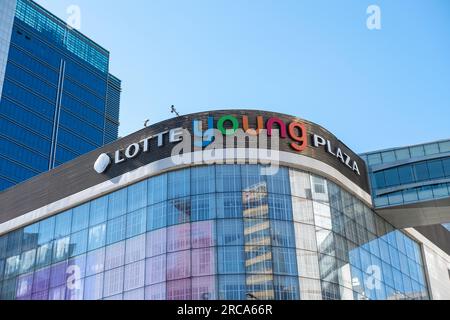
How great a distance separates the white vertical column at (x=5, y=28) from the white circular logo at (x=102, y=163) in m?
109

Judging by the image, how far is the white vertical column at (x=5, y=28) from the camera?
495 feet

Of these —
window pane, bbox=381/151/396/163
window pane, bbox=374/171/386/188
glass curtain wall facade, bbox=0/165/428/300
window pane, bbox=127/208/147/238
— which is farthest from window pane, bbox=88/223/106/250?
window pane, bbox=381/151/396/163

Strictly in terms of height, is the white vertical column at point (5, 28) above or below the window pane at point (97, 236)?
above

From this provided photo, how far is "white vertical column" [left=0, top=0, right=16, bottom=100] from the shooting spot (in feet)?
495

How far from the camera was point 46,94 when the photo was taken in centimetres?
16188

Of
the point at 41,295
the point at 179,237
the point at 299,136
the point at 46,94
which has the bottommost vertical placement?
the point at 41,295

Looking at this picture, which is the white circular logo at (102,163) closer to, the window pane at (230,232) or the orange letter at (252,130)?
the orange letter at (252,130)

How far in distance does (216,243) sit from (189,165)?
246 inches

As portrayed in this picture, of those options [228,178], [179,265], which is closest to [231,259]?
[179,265]

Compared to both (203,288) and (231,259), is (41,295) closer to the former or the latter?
(203,288)

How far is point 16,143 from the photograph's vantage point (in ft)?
490

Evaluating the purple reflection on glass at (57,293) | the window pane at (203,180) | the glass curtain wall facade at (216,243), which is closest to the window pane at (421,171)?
the glass curtain wall facade at (216,243)

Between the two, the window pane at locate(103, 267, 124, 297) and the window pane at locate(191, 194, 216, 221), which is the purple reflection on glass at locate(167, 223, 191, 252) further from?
the window pane at locate(103, 267, 124, 297)
